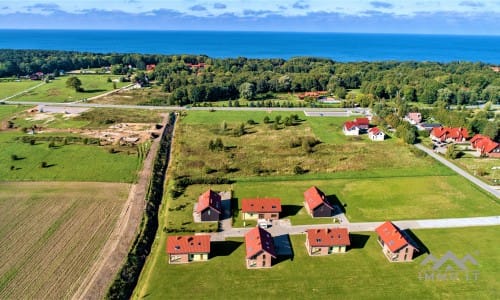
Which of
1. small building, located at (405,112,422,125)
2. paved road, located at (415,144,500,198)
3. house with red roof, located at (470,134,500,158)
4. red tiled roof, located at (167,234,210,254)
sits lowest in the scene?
red tiled roof, located at (167,234,210,254)

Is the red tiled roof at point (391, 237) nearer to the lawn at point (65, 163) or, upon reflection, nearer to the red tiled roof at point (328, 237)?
the red tiled roof at point (328, 237)

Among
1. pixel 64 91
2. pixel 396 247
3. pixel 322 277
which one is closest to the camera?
pixel 322 277

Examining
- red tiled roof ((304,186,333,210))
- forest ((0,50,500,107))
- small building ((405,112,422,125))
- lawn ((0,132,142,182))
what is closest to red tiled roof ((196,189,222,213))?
red tiled roof ((304,186,333,210))

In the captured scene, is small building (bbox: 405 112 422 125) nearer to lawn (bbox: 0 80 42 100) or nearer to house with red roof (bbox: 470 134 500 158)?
house with red roof (bbox: 470 134 500 158)

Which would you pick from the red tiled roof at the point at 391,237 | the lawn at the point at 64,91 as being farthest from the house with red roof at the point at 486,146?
the lawn at the point at 64,91

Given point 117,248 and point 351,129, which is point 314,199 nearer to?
point 117,248

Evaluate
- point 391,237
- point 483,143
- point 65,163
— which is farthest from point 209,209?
point 483,143
